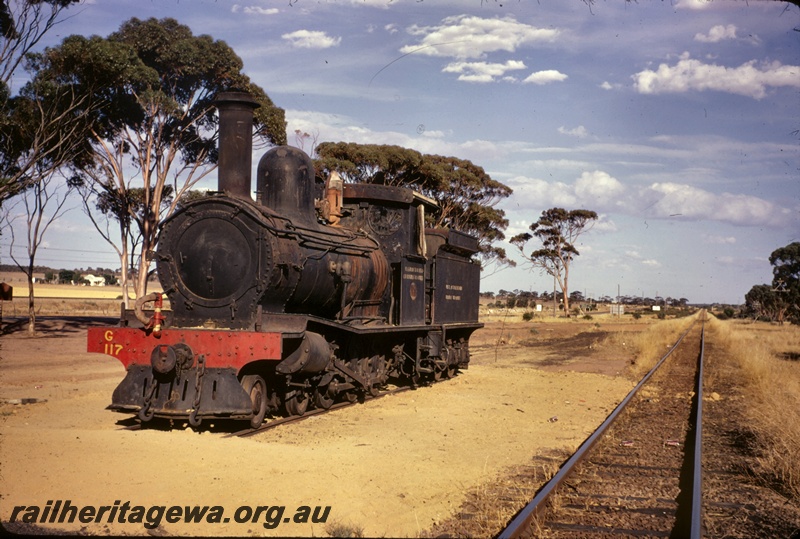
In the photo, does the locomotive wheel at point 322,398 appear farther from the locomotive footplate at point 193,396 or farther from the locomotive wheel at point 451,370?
the locomotive wheel at point 451,370

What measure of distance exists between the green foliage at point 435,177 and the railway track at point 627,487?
21507 millimetres

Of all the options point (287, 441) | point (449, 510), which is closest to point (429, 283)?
point (287, 441)

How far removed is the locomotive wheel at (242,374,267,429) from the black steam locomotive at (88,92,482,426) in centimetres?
2

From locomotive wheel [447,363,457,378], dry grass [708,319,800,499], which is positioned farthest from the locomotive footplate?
locomotive wheel [447,363,457,378]

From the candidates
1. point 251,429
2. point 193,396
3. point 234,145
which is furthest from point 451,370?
point 193,396

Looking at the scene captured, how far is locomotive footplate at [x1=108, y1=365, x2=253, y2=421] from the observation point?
8.29m

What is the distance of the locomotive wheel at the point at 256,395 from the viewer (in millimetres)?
8719

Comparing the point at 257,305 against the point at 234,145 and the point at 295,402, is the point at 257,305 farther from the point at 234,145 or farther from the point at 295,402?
the point at 234,145

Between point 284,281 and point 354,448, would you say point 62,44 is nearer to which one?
point 284,281

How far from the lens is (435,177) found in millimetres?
34844

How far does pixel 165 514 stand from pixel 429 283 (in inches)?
360

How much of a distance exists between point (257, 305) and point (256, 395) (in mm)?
1183

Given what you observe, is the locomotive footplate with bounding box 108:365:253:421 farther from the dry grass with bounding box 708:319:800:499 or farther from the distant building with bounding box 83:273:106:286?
the distant building with bounding box 83:273:106:286

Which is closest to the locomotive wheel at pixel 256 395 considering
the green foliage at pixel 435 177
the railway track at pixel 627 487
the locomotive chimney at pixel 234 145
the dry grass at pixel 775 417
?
the locomotive chimney at pixel 234 145
